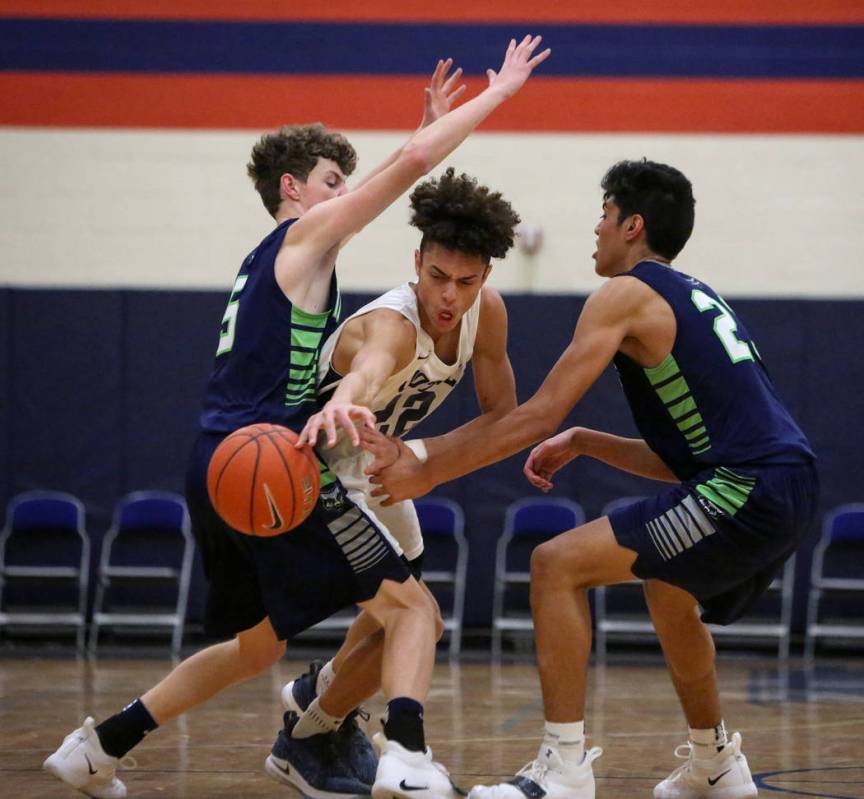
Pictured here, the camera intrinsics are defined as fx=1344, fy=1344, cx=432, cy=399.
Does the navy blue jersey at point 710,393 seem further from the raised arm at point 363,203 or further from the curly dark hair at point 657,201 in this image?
the raised arm at point 363,203

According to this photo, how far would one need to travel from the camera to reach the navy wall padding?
417 inches

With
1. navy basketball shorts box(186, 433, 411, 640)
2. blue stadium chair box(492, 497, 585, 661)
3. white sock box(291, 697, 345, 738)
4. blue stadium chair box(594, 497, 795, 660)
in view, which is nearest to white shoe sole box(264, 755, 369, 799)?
white sock box(291, 697, 345, 738)

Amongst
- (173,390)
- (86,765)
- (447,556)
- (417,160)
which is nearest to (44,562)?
(173,390)

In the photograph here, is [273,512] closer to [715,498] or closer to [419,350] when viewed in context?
[419,350]

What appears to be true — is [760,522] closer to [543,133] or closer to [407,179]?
[407,179]

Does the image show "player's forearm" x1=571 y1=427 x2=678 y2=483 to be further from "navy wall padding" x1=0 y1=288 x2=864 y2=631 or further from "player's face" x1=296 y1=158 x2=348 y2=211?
"navy wall padding" x1=0 y1=288 x2=864 y2=631

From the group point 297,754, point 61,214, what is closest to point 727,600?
point 297,754

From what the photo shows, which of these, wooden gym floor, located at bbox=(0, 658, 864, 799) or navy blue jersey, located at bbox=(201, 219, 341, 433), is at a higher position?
navy blue jersey, located at bbox=(201, 219, 341, 433)

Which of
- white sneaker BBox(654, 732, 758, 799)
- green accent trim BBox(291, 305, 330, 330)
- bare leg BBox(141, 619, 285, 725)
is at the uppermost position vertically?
green accent trim BBox(291, 305, 330, 330)

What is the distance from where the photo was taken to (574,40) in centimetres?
1094

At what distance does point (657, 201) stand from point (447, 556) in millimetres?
6264

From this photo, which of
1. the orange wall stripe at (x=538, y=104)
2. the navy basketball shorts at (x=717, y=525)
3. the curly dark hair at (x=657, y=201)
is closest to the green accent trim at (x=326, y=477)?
the navy basketball shorts at (x=717, y=525)

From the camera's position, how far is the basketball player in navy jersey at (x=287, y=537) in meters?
4.21

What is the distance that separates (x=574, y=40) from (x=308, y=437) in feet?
25.6
